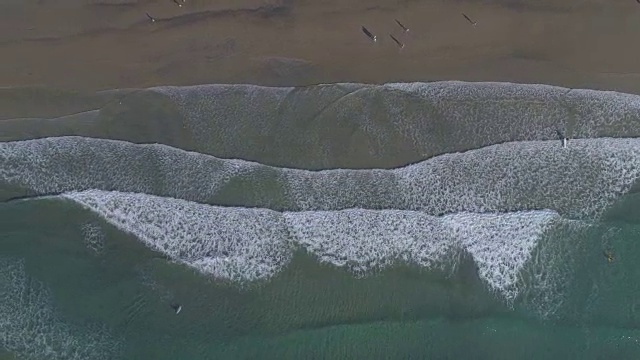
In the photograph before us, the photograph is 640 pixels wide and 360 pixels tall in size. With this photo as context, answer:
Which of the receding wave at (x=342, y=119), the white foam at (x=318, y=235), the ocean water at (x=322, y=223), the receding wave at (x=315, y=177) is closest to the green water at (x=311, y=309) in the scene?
the ocean water at (x=322, y=223)

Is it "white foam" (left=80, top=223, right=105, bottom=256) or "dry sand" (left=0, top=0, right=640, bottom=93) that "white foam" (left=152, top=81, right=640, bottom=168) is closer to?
"dry sand" (left=0, top=0, right=640, bottom=93)

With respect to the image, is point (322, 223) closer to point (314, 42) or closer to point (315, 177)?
point (315, 177)

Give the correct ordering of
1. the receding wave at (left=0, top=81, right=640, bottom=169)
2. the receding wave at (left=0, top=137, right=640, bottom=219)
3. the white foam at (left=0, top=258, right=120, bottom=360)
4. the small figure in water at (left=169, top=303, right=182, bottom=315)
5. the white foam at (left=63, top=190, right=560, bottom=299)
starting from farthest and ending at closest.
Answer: the receding wave at (left=0, top=81, right=640, bottom=169)
the receding wave at (left=0, top=137, right=640, bottom=219)
the white foam at (left=63, top=190, right=560, bottom=299)
the small figure in water at (left=169, top=303, right=182, bottom=315)
the white foam at (left=0, top=258, right=120, bottom=360)

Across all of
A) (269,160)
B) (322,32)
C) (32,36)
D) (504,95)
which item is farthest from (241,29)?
(504,95)

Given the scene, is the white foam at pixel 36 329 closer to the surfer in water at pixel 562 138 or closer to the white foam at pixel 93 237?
the white foam at pixel 93 237

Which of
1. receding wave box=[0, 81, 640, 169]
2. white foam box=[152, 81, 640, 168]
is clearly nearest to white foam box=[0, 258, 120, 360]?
receding wave box=[0, 81, 640, 169]

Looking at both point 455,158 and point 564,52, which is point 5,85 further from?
point 564,52

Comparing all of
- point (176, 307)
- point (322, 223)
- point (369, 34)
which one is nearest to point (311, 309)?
point (322, 223)
